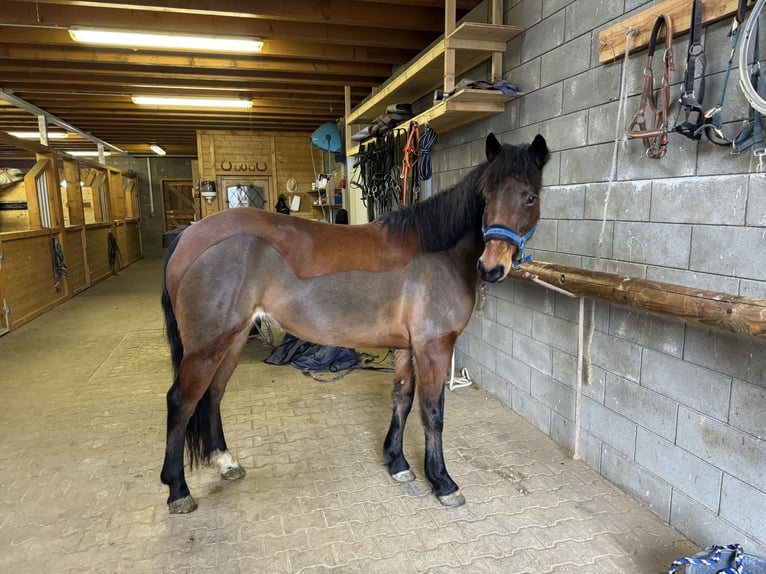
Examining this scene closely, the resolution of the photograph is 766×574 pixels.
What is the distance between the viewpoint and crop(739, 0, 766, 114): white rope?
1.42m

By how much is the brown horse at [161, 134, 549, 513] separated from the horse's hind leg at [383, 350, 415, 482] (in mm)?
187

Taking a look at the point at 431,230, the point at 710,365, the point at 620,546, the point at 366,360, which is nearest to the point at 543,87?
the point at 431,230

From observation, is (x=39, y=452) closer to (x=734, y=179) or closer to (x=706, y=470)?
(x=706, y=470)

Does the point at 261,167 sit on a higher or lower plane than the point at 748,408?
higher

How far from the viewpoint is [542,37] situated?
2672mm

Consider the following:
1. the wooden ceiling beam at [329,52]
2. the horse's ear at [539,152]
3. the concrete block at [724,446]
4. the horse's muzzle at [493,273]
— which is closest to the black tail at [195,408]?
the horse's muzzle at [493,273]

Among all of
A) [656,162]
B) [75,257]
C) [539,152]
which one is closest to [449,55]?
[539,152]

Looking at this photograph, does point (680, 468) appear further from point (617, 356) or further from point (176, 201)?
point (176, 201)

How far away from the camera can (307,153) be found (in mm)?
9906

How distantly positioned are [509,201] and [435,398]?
985 millimetres

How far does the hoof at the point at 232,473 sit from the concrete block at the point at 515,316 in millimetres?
1928

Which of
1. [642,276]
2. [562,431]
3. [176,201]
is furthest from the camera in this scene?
[176,201]

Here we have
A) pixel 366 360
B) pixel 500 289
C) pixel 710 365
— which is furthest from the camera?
pixel 366 360

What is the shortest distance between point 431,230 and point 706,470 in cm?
150
